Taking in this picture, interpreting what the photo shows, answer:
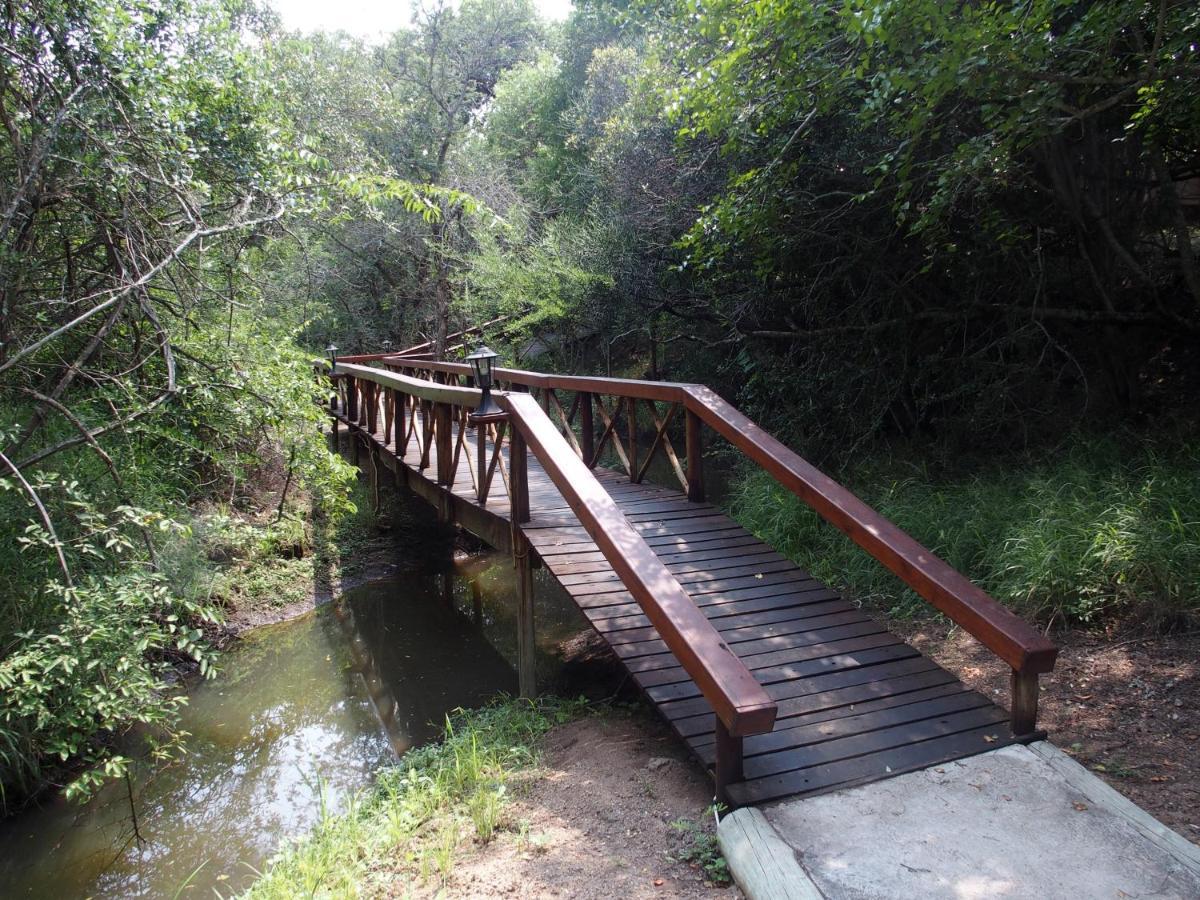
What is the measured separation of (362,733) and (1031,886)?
4.43 m

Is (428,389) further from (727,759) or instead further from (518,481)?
(727,759)

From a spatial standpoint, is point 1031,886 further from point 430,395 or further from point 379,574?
point 379,574

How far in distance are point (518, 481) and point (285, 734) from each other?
102 inches

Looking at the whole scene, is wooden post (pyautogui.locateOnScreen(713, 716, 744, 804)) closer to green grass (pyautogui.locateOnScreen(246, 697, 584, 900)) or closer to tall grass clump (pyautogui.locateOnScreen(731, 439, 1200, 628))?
green grass (pyautogui.locateOnScreen(246, 697, 584, 900))

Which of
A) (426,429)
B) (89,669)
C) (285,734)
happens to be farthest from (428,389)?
(89,669)

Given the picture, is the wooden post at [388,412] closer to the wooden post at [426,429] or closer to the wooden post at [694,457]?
the wooden post at [426,429]

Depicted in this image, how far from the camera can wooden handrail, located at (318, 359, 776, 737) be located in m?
2.56

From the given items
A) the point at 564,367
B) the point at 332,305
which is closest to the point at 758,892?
the point at 564,367

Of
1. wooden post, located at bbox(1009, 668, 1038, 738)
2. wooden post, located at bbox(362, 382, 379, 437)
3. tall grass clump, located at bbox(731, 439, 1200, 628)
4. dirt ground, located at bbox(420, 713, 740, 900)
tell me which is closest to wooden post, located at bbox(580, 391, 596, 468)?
tall grass clump, located at bbox(731, 439, 1200, 628)

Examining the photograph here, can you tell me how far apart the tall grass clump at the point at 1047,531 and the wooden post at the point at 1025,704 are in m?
1.37

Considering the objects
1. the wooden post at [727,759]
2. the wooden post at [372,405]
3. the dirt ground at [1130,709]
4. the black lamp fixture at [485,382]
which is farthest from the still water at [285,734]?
the dirt ground at [1130,709]

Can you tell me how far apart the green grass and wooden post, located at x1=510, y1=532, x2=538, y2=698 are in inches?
34.8

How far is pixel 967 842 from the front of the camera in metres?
2.38

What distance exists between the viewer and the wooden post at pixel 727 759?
271cm
